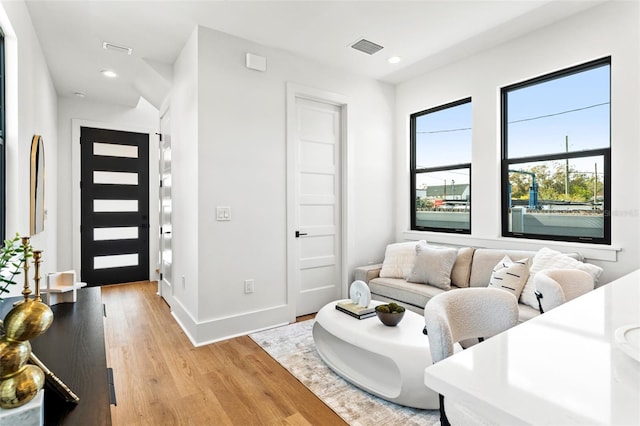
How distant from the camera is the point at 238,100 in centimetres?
308

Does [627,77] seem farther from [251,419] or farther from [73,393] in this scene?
[73,393]

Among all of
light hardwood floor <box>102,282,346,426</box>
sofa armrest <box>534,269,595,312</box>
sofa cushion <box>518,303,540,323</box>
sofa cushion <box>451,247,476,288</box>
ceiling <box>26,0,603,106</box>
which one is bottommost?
light hardwood floor <box>102,282,346,426</box>

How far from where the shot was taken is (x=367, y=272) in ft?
11.9

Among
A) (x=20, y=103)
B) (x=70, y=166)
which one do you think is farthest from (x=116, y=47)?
(x=70, y=166)

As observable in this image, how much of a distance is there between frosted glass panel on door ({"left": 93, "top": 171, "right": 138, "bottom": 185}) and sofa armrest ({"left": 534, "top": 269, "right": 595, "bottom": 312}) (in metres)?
5.33

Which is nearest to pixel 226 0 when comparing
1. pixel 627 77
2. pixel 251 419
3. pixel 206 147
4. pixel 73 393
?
pixel 206 147

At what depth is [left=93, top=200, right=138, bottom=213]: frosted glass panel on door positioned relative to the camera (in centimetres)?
494

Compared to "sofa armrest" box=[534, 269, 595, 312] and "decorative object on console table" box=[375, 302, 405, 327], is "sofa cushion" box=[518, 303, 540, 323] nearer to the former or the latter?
"sofa armrest" box=[534, 269, 595, 312]

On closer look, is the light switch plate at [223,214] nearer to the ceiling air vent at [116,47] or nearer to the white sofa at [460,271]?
the white sofa at [460,271]

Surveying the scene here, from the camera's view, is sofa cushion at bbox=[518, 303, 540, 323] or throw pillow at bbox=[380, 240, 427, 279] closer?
sofa cushion at bbox=[518, 303, 540, 323]

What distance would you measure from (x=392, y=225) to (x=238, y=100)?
2390mm

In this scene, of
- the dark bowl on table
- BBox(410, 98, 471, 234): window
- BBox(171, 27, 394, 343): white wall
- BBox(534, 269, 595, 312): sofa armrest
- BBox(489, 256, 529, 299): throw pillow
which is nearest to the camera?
BBox(534, 269, 595, 312): sofa armrest

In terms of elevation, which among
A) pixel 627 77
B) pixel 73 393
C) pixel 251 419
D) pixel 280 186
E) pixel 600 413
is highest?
pixel 627 77

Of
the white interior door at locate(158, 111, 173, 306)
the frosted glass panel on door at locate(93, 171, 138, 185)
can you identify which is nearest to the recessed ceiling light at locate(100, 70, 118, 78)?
the white interior door at locate(158, 111, 173, 306)
